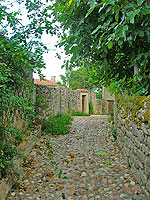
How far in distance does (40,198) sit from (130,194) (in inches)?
47.8

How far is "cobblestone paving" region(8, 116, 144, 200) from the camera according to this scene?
2.53 m

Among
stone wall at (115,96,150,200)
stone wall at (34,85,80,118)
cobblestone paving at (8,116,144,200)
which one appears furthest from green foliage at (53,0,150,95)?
cobblestone paving at (8,116,144,200)

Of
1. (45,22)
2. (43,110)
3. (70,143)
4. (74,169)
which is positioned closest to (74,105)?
(43,110)

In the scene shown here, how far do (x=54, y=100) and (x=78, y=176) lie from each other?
253 inches

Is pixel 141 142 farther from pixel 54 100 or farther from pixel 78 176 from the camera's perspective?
pixel 54 100

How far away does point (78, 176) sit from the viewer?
3.17m

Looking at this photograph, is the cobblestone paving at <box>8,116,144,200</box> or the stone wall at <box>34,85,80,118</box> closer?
the cobblestone paving at <box>8,116,144,200</box>

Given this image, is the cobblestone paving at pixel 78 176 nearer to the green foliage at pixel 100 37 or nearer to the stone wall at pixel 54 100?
the green foliage at pixel 100 37

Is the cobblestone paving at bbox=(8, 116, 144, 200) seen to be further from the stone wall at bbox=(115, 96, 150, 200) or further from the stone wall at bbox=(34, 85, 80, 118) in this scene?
the stone wall at bbox=(34, 85, 80, 118)

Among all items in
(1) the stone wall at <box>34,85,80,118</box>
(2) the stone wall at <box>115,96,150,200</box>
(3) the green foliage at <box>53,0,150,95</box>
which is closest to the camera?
Result: (2) the stone wall at <box>115,96,150,200</box>

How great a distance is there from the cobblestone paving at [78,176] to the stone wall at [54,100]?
67.3 inches

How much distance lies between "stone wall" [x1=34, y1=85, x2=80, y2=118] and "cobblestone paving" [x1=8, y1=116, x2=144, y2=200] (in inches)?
67.3

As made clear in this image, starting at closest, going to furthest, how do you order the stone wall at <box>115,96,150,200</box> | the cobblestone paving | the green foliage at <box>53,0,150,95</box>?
the stone wall at <box>115,96,150,200</box>, the cobblestone paving, the green foliage at <box>53,0,150,95</box>

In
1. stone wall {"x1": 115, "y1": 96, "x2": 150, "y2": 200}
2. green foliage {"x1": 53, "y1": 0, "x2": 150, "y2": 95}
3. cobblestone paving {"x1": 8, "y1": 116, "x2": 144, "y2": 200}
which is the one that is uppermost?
green foliage {"x1": 53, "y1": 0, "x2": 150, "y2": 95}
